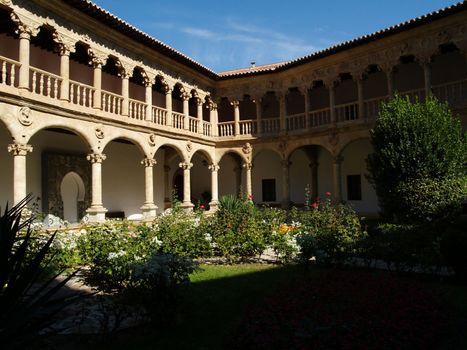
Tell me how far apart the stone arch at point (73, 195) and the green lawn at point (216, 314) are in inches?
347

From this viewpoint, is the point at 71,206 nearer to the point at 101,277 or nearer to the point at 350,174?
the point at 101,277

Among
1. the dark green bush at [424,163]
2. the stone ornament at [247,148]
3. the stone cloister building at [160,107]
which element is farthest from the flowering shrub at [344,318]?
the stone ornament at [247,148]

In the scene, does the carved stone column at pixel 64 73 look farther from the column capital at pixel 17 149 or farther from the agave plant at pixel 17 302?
the agave plant at pixel 17 302

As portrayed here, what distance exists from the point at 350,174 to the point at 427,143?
27.9ft

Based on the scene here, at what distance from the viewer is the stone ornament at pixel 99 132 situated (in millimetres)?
12628

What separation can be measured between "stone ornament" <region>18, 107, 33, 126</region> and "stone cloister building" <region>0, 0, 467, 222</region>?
3 cm

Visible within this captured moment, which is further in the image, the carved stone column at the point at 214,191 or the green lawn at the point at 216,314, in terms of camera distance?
the carved stone column at the point at 214,191

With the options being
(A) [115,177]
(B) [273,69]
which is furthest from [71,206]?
(B) [273,69]

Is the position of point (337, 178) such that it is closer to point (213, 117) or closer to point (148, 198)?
point (213, 117)

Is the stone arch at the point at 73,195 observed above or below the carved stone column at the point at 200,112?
below

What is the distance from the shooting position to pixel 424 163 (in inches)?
405

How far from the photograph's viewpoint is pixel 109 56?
13.3 metres

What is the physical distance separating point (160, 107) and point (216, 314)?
12788 mm

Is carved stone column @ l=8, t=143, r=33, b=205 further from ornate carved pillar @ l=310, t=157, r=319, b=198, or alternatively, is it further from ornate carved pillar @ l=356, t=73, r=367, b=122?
ornate carved pillar @ l=310, t=157, r=319, b=198
